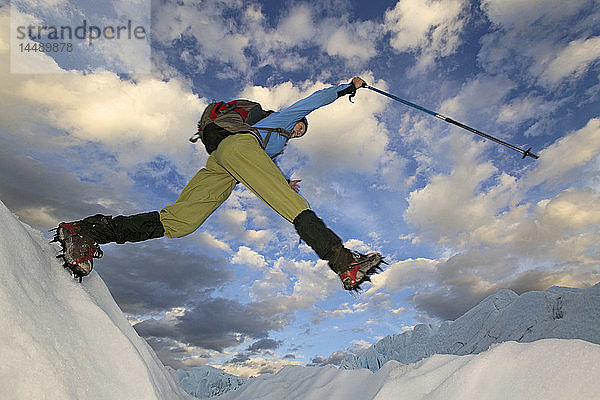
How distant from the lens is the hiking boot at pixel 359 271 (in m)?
2.16

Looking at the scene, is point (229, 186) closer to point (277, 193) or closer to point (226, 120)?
point (226, 120)

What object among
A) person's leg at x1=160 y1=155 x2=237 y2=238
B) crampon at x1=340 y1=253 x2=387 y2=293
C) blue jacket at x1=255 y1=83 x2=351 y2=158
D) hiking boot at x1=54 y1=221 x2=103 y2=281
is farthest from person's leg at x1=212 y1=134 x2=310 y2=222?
hiking boot at x1=54 y1=221 x2=103 y2=281

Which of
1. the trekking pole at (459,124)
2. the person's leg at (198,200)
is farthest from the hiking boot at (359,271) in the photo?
the trekking pole at (459,124)

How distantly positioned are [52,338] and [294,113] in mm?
1989

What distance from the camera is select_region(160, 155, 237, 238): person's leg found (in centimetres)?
287

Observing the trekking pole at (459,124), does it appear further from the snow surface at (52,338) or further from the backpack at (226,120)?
the snow surface at (52,338)

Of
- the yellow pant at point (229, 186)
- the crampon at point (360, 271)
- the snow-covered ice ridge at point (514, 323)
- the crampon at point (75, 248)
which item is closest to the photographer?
the crampon at point (360, 271)

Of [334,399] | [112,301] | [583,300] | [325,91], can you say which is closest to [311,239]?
[325,91]

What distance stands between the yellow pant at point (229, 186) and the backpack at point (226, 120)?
76 mm

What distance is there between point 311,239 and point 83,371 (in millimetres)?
1277

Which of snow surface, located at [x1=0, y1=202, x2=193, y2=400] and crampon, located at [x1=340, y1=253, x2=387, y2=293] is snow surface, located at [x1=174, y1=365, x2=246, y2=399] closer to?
snow surface, located at [x1=0, y1=202, x2=193, y2=400]

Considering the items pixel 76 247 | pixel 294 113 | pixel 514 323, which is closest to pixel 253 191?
pixel 294 113

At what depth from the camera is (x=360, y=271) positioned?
2160mm

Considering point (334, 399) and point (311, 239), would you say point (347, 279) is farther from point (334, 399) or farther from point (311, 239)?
Answer: point (334, 399)
